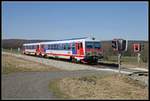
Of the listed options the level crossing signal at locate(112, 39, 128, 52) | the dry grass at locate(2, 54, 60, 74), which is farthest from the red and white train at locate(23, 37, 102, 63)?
the level crossing signal at locate(112, 39, 128, 52)

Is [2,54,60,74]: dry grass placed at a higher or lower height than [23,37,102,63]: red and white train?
lower

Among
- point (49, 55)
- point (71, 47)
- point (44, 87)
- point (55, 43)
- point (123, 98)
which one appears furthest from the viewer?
point (49, 55)

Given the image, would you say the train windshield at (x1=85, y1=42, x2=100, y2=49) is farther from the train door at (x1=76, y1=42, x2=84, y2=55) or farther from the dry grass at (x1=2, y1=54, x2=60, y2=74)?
the dry grass at (x1=2, y1=54, x2=60, y2=74)

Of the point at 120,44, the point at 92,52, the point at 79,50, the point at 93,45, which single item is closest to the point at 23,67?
the point at 79,50

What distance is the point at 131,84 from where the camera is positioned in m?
19.9

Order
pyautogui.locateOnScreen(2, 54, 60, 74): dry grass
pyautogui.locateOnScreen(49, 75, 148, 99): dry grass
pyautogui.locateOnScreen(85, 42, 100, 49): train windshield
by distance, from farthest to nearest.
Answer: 1. pyautogui.locateOnScreen(85, 42, 100, 49): train windshield
2. pyautogui.locateOnScreen(2, 54, 60, 74): dry grass
3. pyautogui.locateOnScreen(49, 75, 148, 99): dry grass

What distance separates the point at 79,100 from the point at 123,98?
1.96 metres

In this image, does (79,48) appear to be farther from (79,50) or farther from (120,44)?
(120,44)

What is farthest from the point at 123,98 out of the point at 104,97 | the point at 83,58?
the point at 83,58

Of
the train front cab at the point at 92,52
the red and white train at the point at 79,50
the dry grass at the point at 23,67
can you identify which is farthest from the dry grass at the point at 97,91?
the red and white train at the point at 79,50

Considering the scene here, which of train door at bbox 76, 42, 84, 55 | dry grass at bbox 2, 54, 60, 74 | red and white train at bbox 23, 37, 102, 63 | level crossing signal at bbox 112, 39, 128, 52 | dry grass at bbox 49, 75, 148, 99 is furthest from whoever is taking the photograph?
train door at bbox 76, 42, 84, 55

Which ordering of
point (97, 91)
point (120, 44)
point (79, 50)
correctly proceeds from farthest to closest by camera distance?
point (79, 50) < point (120, 44) < point (97, 91)

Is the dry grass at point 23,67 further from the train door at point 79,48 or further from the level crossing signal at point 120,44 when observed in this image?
the level crossing signal at point 120,44

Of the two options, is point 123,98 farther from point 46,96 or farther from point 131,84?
point 131,84
